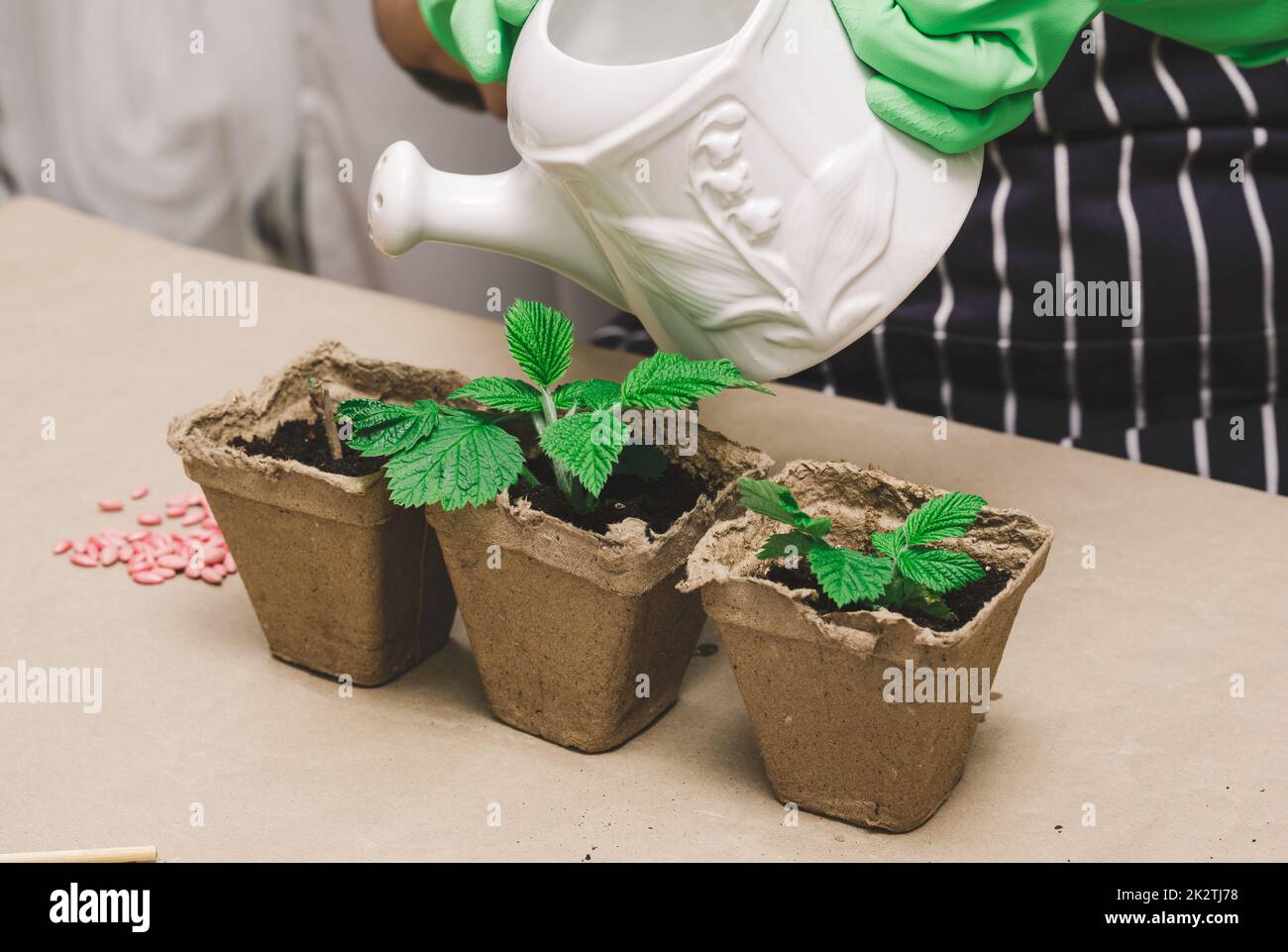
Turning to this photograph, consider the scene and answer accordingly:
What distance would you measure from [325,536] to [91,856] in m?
0.21

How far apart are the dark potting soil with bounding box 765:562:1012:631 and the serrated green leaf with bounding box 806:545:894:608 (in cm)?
1

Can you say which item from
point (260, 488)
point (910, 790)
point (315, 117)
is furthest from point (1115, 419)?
point (315, 117)

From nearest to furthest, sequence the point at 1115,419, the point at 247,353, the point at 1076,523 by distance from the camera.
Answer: the point at 1076,523
the point at 1115,419
the point at 247,353

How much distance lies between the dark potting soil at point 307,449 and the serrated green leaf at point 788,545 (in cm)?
22

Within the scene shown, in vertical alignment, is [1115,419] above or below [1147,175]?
below

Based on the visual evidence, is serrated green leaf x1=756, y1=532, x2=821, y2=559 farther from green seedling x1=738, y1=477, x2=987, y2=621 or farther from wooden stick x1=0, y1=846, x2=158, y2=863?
wooden stick x1=0, y1=846, x2=158, y2=863

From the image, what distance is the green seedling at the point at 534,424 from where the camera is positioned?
0.70 metres

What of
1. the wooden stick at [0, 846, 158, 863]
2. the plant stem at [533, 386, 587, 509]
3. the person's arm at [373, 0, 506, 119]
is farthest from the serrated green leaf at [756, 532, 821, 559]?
the person's arm at [373, 0, 506, 119]

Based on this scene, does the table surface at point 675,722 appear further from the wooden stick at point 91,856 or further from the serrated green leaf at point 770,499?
the serrated green leaf at point 770,499

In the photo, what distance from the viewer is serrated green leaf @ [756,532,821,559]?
0.69 meters

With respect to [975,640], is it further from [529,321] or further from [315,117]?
[315,117]

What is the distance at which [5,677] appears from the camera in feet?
2.71

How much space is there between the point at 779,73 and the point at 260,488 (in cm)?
35

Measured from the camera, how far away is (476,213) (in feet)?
2.53
